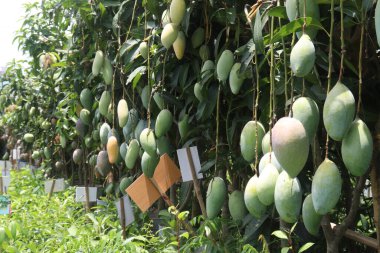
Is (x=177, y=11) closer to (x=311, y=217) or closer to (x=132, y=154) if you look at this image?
(x=132, y=154)

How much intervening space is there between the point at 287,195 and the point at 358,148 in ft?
0.40

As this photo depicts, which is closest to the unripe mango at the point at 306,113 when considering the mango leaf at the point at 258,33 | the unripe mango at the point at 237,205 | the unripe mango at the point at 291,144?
the unripe mango at the point at 291,144

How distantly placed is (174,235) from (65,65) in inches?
44.4

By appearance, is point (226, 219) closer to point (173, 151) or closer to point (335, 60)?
point (173, 151)

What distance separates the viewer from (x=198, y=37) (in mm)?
1339

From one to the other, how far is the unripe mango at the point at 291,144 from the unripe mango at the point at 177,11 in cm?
60

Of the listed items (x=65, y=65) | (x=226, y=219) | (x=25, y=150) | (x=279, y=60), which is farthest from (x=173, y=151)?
(x=25, y=150)

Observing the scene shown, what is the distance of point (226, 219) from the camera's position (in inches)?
55.6

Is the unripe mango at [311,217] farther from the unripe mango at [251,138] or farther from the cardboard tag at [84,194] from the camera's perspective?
the cardboard tag at [84,194]

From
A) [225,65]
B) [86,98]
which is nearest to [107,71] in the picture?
[86,98]

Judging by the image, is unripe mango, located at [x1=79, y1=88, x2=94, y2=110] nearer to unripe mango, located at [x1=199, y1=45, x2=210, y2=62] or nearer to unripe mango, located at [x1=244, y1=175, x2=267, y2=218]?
unripe mango, located at [x1=199, y1=45, x2=210, y2=62]

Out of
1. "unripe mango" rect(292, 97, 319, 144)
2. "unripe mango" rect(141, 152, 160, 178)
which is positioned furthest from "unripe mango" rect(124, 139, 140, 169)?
"unripe mango" rect(292, 97, 319, 144)

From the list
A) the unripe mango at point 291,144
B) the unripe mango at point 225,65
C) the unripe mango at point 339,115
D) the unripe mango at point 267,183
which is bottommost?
the unripe mango at point 267,183

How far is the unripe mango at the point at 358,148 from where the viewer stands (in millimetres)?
617
